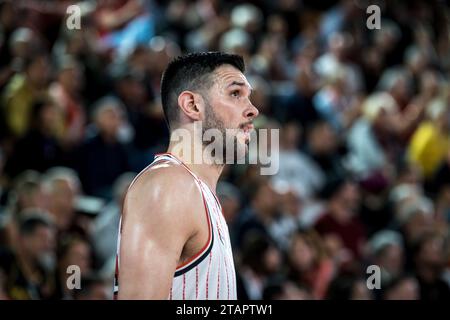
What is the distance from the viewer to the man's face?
11.1 ft

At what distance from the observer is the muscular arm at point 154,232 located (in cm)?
285

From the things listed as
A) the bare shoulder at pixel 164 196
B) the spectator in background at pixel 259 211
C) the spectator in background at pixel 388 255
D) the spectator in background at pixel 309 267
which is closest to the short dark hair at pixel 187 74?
the bare shoulder at pixel 164 196

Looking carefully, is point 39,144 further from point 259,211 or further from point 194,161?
point 194,161

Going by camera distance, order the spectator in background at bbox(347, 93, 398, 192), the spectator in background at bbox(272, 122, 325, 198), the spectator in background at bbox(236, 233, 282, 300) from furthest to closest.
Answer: the spectator in background at bbox(347, 93, 398, 192) < the spectator in background at bbox(272, 122, 325, 198) < the spectator in background at bbox(236, 233, 282, 300)

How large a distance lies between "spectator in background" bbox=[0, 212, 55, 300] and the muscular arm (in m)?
2.87

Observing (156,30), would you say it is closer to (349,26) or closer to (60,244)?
(349,26)

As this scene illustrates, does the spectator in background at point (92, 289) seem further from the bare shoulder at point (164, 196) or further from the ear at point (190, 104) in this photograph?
the bare shoulder at point (164, 196)

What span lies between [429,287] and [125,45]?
4338 millimetres

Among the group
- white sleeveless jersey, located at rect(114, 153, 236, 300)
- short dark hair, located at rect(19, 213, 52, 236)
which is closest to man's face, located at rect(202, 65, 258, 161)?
white sleeveless jersey, located at rect(114, 153, 236, 300)

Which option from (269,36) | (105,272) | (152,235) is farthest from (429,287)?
(152,235)

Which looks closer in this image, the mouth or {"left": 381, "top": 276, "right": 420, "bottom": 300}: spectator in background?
the mouth

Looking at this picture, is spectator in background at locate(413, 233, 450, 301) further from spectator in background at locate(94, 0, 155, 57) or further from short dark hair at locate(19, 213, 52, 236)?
spectator in background at locate(94, 0, 155, 57)

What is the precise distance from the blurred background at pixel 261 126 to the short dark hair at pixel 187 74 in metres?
2.44

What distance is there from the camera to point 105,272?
6.30 m
